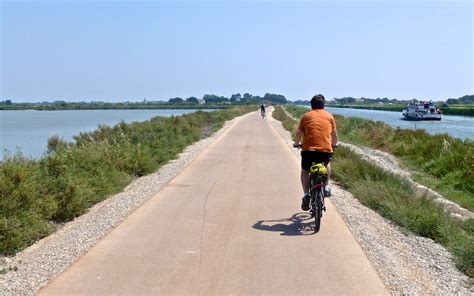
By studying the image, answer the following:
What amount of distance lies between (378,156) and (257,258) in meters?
19.9

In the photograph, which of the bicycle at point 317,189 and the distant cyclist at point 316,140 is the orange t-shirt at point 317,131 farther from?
the bicycle at point 317,189

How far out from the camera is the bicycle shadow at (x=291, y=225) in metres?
7.55

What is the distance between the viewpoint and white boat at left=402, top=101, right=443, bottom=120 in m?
74.2

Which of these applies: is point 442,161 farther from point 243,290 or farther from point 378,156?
point 243,290

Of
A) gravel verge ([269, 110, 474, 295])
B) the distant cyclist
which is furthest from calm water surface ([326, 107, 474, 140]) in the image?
the distant cyclist

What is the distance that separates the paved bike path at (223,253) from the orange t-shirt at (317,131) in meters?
1.23

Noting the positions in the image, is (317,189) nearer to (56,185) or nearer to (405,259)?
(405,259)

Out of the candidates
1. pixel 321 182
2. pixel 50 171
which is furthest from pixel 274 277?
pixel 50 171

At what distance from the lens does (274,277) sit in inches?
217

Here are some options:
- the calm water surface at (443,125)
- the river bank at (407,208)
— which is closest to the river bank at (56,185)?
the river bank at (407,208)

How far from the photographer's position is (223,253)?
21.0ft

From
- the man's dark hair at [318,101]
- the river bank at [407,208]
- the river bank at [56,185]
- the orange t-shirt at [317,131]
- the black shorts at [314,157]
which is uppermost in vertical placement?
the man's dark hair at [318,101]

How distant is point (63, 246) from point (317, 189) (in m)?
3.69

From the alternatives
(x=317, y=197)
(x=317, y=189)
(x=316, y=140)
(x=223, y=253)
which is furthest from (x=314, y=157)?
(x=223, y=253)
